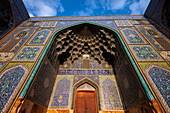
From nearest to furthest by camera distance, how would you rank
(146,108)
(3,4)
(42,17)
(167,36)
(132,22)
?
(146,108), (167,36), (3,4), (132,22), (42,17)

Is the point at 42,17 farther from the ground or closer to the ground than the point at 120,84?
farther from the ground

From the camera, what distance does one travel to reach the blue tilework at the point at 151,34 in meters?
3.39

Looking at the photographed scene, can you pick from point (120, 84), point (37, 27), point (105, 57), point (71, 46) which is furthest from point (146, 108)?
point (37, 27)

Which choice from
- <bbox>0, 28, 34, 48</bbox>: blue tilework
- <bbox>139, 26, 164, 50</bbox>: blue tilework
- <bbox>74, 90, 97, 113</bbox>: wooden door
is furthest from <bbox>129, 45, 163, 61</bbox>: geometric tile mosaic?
<bbox>0, 28, 34, 48</bbox>: blue tilework

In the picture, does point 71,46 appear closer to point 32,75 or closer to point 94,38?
point 94,38

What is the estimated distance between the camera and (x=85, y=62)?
5.07 meters

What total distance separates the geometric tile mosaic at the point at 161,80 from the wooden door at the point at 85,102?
2.39m

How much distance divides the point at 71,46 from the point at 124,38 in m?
2.76

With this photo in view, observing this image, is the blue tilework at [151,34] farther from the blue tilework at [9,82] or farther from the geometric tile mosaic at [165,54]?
the blue tilework at [9,82]

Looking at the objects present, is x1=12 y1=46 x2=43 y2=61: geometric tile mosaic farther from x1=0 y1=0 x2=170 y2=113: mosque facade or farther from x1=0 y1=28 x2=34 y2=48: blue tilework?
x1=0 y1=28 x2=34 y2=48: blue tilework

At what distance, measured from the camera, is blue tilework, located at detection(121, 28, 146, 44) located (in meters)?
3.63

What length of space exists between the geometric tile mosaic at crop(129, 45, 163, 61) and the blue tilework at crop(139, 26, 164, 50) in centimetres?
31

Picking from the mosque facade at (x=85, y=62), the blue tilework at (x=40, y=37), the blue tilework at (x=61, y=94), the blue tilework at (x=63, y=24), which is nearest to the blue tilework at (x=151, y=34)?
the mosque facade at (x=85, y=62)

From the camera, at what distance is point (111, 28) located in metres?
4.55
